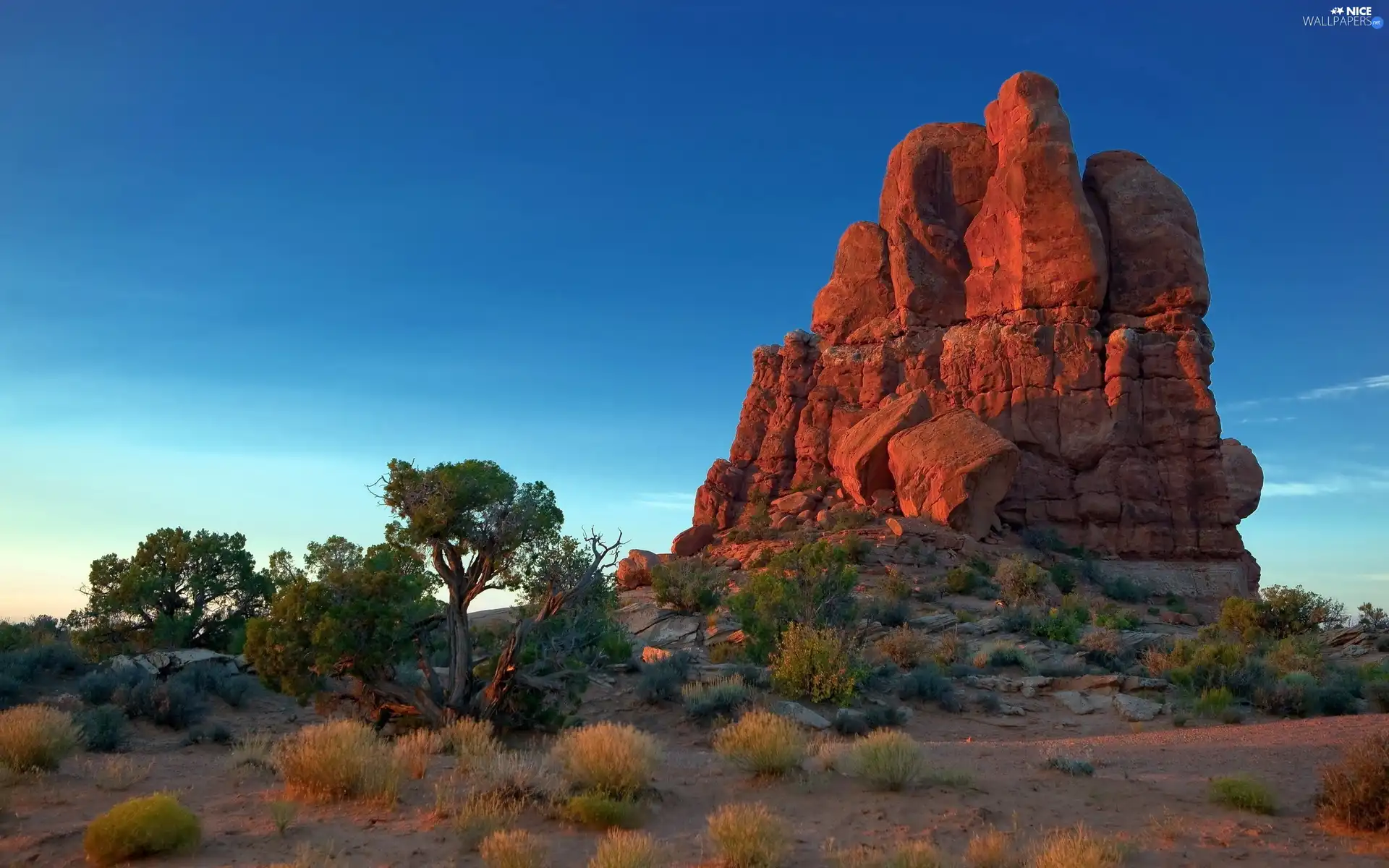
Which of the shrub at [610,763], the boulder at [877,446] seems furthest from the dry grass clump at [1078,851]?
the boulder at [877,446]

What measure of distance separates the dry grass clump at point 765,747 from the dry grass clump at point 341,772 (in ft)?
12.9

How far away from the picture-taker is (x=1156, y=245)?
159 ft

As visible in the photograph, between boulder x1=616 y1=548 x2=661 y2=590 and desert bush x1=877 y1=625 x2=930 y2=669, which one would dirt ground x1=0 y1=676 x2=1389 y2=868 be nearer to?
desert bush x1=877 y1=625 x2=930 y2=669

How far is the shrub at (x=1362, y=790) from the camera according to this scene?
8.89 m

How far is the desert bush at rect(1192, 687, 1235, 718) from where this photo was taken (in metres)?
16.6

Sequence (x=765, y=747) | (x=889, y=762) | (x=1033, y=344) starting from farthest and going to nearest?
(x=1033, y=344) < (x=765, y=747) < (x=889, y=762)

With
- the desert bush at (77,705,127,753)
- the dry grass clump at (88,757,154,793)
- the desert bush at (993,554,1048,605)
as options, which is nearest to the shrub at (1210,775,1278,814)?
the dry grass clump at (88,757,154,793)

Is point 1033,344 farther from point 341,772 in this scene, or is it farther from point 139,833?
point 139,833

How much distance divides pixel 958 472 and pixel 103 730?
3355 centimetres

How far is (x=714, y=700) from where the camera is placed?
16094 millimetres

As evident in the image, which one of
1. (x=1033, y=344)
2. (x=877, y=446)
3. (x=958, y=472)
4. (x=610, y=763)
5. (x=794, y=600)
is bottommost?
(x=610, y=763)

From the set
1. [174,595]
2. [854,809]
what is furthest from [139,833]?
[174,595]

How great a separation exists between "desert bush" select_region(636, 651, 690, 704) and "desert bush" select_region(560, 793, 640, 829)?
832cm

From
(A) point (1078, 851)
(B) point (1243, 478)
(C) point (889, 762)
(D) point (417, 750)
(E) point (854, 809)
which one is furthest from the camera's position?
(B) point (1243, 478)
